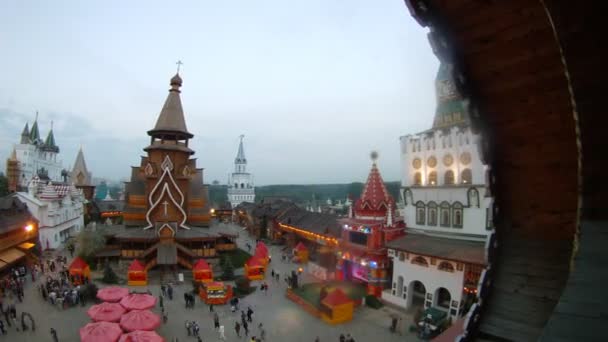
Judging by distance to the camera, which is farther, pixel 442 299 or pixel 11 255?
pixel 11 255

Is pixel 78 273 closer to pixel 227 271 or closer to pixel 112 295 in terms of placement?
pixel 112 295

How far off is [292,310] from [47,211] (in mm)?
31209

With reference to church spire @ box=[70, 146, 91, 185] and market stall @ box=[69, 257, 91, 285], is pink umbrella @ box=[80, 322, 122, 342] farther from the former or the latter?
church spire @ box=[70, 146, 91, 185]

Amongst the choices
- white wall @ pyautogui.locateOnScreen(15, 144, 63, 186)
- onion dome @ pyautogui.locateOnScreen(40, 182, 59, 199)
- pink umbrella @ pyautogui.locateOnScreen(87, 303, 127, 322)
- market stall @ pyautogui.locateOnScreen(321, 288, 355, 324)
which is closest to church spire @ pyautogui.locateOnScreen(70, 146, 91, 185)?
onion dome @ pyautogui.locateOnScreen(40, 182, 59, 199)

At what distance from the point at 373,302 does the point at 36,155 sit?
9018 centimetres

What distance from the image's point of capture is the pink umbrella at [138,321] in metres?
14.2

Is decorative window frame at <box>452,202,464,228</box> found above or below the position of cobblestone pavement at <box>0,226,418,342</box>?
above

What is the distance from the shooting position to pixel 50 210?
35500 millimetres

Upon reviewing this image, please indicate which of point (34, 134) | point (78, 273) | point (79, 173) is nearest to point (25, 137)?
point (34, 134)

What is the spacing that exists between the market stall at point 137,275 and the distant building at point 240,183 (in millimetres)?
61088

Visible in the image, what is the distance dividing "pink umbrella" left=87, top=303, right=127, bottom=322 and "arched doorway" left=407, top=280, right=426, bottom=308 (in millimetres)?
15666

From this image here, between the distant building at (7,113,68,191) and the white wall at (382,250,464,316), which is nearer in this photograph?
the white wall at (382,250,464,316)

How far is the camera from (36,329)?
16.4m

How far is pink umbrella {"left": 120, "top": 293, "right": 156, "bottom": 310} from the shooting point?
16.2 metres
